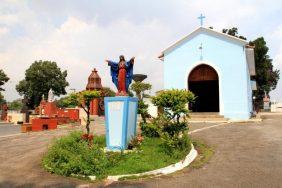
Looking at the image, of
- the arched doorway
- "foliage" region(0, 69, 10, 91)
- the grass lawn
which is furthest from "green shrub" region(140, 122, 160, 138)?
"foliage" region(0, 69, 10, 91)

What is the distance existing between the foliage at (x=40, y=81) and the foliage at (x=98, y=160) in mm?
56796

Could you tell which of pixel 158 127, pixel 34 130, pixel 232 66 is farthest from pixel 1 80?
pixel 158 127

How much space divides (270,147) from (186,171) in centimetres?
406

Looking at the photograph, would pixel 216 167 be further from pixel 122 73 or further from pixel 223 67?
pixel 223 67

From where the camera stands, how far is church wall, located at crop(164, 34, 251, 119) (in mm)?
23031

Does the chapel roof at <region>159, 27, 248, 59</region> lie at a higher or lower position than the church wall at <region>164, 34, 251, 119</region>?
higher

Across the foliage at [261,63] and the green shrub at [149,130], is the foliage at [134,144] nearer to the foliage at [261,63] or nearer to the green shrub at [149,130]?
the green shrub at [149,130]

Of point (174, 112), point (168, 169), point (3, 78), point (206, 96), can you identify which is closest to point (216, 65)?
point (206, 96)

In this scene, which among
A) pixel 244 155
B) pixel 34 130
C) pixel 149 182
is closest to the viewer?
pixel 149 182

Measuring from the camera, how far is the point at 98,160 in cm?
1016

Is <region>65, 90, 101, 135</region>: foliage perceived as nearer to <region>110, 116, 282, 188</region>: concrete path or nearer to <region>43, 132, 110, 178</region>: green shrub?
<region>43, 132, 110, 178</region>: green shrub

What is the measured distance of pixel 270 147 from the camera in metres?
12.4

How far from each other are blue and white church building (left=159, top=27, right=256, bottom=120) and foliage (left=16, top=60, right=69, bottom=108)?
45.0 m

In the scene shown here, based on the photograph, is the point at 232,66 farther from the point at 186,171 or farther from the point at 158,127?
the point at 186,171
